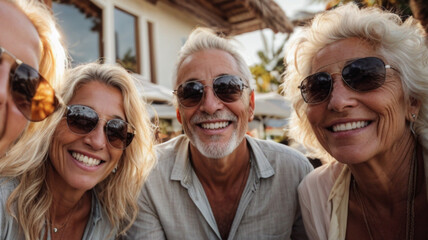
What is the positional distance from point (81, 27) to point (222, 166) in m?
4.45

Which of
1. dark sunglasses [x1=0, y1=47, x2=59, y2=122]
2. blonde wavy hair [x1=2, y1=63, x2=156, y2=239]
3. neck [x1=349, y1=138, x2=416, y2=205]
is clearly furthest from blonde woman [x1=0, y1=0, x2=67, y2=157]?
neck [x1=349, y1=138, x2=416, y2=205]

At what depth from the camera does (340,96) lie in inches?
68.3

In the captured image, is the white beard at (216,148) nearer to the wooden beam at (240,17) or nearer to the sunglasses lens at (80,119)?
the sunglasses lens at (80,119)

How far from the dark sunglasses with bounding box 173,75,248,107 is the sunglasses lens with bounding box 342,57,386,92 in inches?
39.3

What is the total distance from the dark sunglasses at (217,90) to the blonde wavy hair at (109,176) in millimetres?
361

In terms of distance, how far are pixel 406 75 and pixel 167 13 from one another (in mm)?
6247

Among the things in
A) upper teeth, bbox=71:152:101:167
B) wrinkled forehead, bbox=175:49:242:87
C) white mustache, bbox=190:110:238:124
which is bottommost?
upper teeth, bbox=71:152:101:167

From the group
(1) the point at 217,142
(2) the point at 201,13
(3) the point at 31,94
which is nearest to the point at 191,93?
(1) the point at 217,142

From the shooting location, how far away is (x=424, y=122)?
1.85 m

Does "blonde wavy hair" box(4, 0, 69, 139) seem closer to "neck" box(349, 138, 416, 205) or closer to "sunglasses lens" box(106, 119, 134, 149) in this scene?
"sunglasses lens" box(106, 119, 134, 149)

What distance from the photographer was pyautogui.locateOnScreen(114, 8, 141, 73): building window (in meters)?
6.11

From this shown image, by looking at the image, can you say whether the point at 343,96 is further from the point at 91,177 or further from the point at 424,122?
the point at 91,177

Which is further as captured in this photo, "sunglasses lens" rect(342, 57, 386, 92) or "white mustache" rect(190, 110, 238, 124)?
"white mustache" rect(190, 110, 238, 124)

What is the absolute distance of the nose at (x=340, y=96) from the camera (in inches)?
67.6
